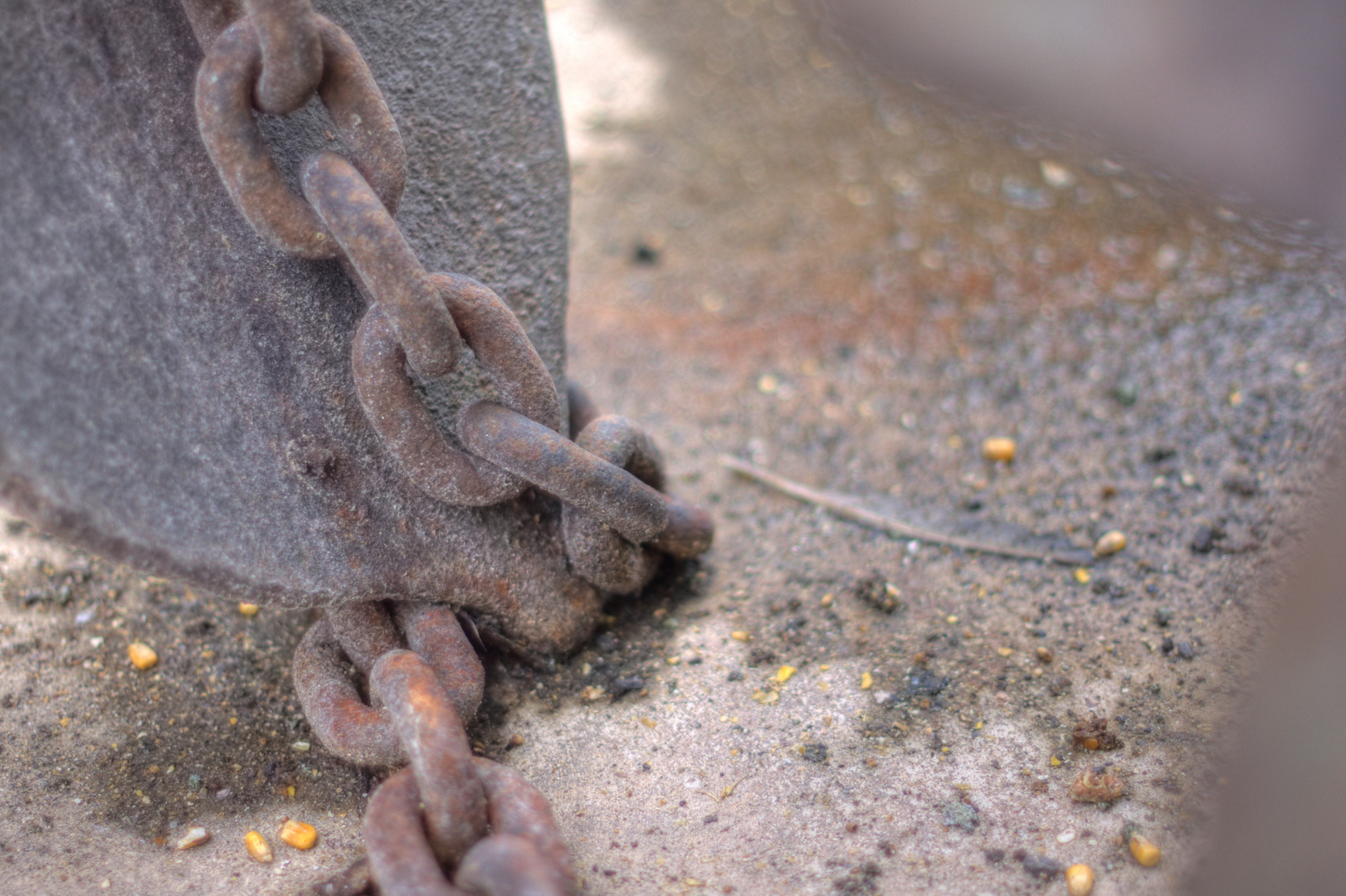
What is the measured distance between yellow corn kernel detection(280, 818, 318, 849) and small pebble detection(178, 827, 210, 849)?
0.11m

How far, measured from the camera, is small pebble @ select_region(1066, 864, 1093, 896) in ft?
3.96

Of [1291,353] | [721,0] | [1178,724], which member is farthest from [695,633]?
[721,0]

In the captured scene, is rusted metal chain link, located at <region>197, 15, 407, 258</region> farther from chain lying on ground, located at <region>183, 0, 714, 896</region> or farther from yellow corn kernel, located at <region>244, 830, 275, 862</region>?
yellow corn kernel, located at <region>244, 830, 275, 862</region>

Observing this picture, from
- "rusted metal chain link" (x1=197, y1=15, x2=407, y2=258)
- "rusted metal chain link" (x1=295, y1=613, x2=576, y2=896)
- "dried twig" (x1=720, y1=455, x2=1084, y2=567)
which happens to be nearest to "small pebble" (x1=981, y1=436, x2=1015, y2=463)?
"dried twig" (x1=720, y1=455, x2=1084, y2=567)

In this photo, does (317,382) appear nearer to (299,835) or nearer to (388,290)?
(388,290)

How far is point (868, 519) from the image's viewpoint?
212 cm

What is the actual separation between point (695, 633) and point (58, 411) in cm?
104

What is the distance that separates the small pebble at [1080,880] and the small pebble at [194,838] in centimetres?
118

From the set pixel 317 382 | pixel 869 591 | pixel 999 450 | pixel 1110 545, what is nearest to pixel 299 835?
pixel 317 382

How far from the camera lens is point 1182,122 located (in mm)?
993

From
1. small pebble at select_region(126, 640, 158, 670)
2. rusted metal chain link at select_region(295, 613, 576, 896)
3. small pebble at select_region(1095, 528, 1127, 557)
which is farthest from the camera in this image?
small pebble at select_region(1095, 528, 1127, 557)

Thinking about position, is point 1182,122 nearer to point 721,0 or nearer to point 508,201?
point 508,201

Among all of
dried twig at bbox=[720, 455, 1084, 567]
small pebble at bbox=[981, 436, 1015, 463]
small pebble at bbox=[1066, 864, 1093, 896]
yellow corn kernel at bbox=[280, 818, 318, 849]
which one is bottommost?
yellow corn kernel at bbox=[280, 818, 318, 849]

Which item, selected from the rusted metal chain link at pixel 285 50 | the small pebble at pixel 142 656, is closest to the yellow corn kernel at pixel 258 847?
the small pebble at pixel 142 656
